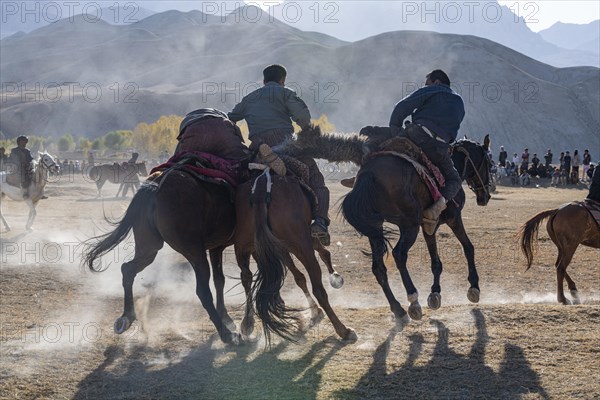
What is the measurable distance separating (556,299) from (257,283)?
518 cm

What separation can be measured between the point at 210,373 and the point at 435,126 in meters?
3.85

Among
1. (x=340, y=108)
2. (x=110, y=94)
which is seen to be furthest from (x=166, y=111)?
(x=340, y=108)

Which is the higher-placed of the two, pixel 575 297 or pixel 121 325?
pixel 121 325

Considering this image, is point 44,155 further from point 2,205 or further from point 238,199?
point 238,199

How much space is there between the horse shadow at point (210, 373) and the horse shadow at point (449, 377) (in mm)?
479

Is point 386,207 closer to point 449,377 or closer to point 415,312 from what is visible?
point 415,312

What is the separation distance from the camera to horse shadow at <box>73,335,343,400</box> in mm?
5383

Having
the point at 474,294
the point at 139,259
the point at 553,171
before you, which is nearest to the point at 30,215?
the point at 139,259

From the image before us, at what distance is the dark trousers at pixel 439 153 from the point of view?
771 cm

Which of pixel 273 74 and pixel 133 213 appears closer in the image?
pixel 133 213

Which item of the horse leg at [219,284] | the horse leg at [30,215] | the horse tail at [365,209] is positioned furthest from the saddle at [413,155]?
the horse leg at [30,215]

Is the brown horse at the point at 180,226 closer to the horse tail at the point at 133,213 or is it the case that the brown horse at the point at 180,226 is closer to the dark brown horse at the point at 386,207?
the horse tail at the point at 133,213

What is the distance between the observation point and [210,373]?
5.85 meters

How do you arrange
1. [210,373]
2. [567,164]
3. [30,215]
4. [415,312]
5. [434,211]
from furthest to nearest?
[567,164] → [30,215] → [434,211] → [415,312] → [210,373]
